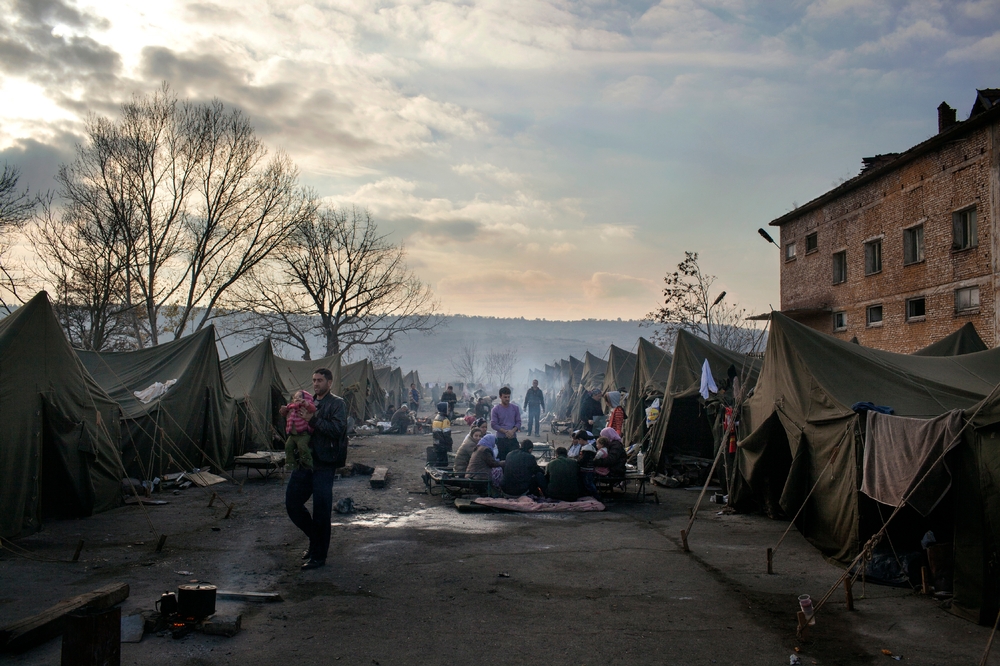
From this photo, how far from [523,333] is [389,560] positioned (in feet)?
571

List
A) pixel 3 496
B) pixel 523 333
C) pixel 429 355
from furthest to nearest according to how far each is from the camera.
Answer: pixel 523 333 < pixel 429 355 < pixel 3 496

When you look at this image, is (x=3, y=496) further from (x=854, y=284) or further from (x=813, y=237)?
(x=813, y=237)

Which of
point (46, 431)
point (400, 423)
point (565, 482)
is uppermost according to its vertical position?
point (46, 431)

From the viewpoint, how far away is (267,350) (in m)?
18.7

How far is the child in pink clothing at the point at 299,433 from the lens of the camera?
22.4 ft

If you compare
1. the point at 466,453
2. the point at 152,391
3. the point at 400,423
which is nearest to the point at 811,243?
the point at 400,423

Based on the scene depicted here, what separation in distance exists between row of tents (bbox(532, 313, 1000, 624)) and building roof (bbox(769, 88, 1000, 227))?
1231 cm

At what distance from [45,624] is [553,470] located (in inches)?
303

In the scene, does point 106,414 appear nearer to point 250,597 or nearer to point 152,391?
point 152,391

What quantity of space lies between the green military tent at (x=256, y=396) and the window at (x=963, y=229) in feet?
69.5

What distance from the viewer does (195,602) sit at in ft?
16.3

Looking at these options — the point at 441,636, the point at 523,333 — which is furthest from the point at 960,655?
the point at 523,333

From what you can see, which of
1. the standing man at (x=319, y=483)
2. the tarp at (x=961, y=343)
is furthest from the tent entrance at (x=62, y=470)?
the tarp at (x=961, y=343)

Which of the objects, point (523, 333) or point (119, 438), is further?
point (523, 333)
